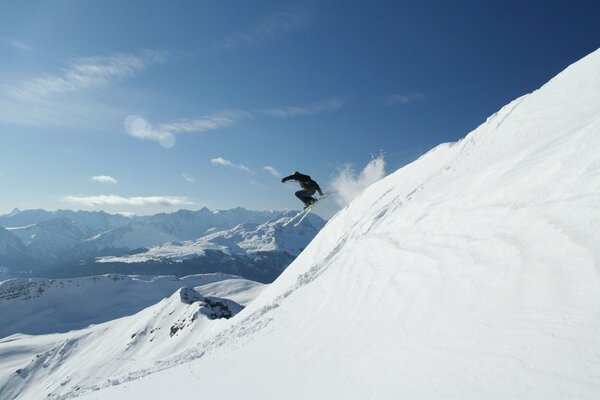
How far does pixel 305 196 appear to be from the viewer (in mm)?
25438

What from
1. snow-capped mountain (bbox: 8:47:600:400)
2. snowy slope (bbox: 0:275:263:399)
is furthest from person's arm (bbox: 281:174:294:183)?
snowy slope (bbox: 0:275:263:399)

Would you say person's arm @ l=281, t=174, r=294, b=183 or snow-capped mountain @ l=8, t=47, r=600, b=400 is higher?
person's arm @ l=281, t=174, r=294, b=183

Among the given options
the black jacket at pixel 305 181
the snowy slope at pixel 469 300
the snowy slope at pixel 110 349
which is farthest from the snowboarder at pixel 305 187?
the snowy slope at pixel 110 349

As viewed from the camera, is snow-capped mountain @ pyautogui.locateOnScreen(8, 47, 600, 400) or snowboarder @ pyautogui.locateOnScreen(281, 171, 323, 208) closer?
snow-capped mountain @ pyautogui.locateOnScreen(8, 47, 600, 400)

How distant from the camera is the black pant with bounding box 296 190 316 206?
81.9 ft

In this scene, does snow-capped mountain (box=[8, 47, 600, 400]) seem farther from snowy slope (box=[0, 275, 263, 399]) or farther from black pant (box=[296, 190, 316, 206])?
snowy slope (box=[0, 275, 263, 399])

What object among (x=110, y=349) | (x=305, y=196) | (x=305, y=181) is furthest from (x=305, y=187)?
(x=110, y=349)

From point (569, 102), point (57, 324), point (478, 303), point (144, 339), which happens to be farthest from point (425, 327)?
point (57, 324)

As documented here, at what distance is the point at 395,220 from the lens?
16.7 meters

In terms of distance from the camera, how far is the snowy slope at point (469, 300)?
15.1 ft

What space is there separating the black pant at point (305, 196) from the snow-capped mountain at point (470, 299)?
26.1ft

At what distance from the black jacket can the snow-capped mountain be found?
23.7 ft

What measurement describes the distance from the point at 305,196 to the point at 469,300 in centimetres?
1895

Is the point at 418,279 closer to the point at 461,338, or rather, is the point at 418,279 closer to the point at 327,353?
the point at 327,353
